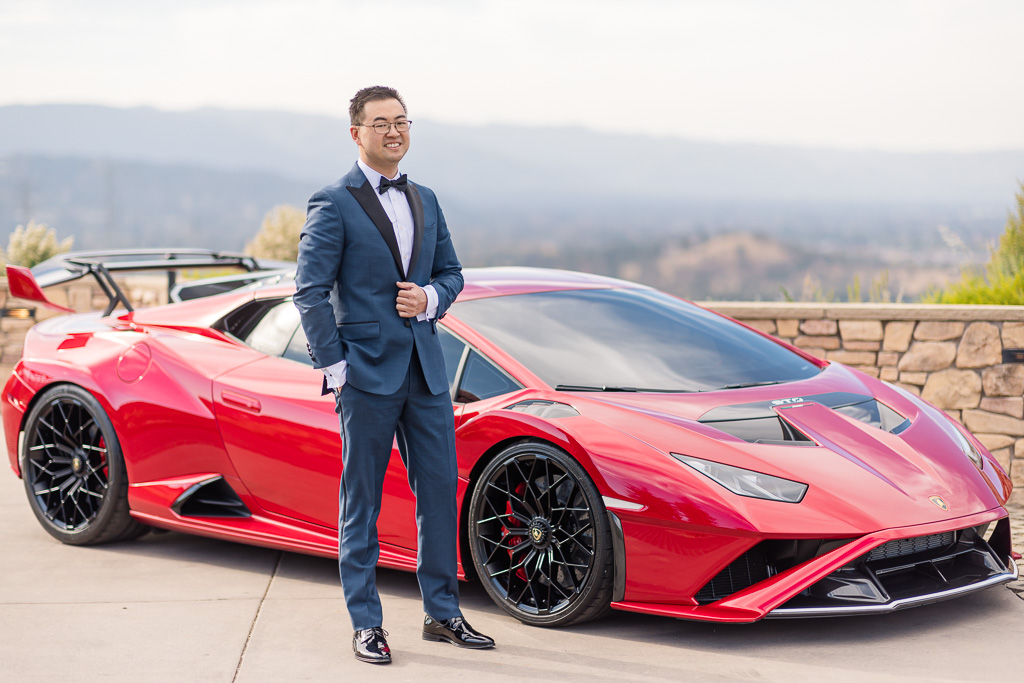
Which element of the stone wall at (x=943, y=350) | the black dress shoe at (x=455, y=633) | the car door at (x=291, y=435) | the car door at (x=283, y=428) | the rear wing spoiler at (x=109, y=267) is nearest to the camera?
the black dress shoe at (x=455, y=633)

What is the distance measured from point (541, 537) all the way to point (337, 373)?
3.14 feet

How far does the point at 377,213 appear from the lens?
12.2ft

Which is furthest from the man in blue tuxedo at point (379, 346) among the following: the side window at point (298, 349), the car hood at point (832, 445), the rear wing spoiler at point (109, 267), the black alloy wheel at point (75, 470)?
the rear wing spoiler at point (109, 267)

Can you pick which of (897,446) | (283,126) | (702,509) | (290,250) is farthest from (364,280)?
(283,126)

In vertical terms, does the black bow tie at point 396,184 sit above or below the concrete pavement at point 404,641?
above

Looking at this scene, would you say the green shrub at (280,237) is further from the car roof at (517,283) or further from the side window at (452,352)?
the side window at (452,352)

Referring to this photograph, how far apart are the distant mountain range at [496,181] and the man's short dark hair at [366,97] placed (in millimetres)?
75486

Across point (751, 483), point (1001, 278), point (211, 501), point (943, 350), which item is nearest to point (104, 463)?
point (211, 501)

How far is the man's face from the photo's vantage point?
3691mm

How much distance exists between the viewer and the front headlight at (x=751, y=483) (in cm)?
366

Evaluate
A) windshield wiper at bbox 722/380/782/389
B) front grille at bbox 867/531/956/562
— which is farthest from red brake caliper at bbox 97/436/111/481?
front grille at bbox 867/531/956/562

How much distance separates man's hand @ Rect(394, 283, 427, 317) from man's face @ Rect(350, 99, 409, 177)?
0.40 metres

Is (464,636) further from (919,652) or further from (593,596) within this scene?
(919,652)

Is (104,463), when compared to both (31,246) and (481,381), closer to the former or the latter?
(481,381)
